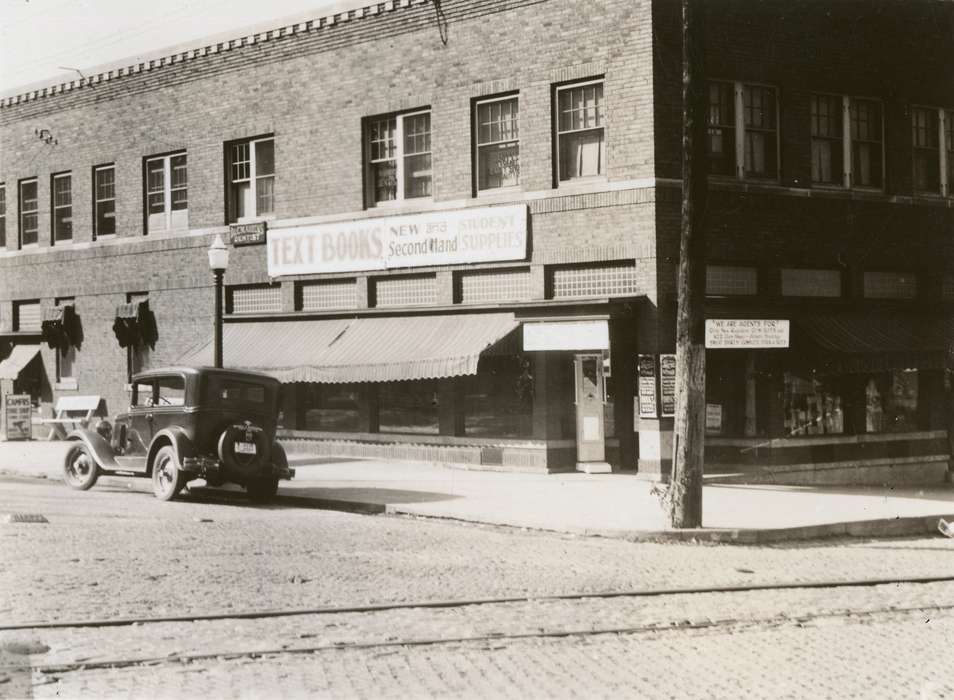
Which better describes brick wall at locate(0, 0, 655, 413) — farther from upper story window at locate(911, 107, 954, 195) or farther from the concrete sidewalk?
upper story window at locate(911, 107, 954, 195)

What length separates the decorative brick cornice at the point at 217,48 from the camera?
22.1 meters

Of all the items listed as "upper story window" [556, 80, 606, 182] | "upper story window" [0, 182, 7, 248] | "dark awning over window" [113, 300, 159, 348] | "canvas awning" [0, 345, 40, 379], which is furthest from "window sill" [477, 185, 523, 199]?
"upper story window" [0, 182, 7, 248]

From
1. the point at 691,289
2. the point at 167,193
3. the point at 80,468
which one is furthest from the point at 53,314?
the point at 691,289

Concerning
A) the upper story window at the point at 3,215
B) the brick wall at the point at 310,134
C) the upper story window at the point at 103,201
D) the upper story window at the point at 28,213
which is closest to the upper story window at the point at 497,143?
the brick wall at the point at 310,134

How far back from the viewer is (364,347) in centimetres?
2128

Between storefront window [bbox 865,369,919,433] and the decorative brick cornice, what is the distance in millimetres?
10971

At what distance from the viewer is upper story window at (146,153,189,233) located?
25.7m

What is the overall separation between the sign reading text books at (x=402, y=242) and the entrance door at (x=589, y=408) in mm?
2267

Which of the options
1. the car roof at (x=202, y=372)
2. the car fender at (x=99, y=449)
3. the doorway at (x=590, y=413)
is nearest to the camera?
the car roof at (x=202, y=372)

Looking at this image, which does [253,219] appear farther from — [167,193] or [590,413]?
[590,413]

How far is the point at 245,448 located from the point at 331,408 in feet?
23.1

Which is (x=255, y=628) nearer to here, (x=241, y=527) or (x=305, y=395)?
(x=241, y=527)

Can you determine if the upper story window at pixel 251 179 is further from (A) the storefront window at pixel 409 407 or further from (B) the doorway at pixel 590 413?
(B) the doorway at pixel 590 413

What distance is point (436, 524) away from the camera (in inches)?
555
